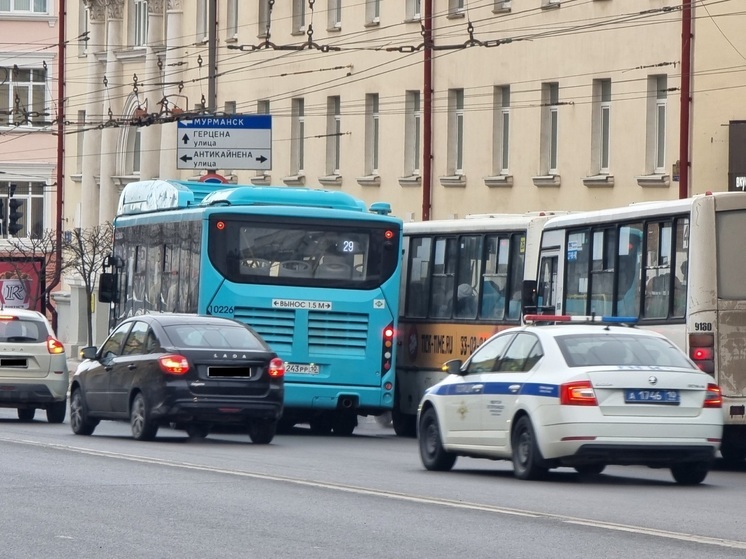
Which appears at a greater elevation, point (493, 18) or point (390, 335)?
point (493, 18)

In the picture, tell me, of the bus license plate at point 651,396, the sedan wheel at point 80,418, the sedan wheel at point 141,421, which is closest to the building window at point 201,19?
the sedan wheel at point 80,418

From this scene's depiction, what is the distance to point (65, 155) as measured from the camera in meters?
69.2

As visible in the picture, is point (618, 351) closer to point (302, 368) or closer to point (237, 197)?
point (302, 368)

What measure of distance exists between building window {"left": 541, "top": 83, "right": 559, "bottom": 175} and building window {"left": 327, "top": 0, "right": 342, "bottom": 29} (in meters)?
10.6

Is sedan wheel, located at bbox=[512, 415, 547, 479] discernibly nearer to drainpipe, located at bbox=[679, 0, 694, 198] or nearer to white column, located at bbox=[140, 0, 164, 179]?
drainpipe, located at bbox=[679, 0, 694, 198]

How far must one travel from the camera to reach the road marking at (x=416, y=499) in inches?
484

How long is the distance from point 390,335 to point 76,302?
38917mm

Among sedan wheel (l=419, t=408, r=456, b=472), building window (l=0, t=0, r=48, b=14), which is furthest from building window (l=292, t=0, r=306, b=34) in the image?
sedan wheel (l=419, t=408, r=456, b=472)

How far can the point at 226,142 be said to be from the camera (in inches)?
1629

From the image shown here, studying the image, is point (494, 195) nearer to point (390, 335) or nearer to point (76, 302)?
point (390, 335)

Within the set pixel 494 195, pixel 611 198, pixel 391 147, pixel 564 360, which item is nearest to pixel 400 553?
pixel 564 360

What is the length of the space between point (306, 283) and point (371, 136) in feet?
79.8

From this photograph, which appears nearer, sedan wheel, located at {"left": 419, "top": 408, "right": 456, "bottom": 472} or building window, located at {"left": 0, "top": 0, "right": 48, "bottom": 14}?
sedan wheel, located at {"left": 419, "top": 408, "right": 456, "bottom": 472}

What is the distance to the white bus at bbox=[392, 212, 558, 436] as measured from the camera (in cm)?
2609
